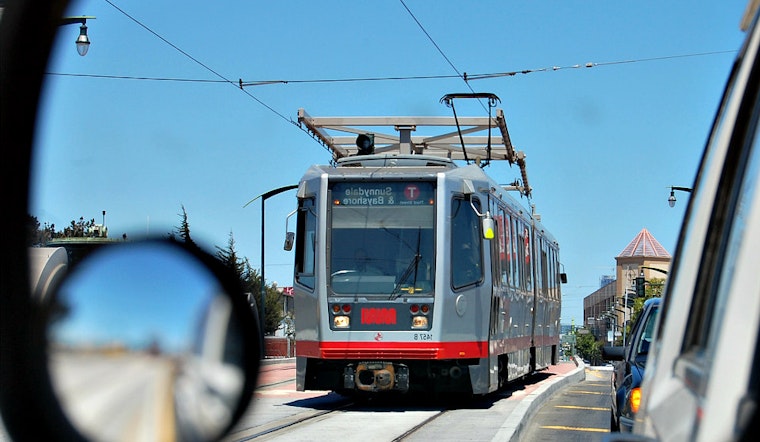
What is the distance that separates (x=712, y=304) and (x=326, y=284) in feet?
44.0

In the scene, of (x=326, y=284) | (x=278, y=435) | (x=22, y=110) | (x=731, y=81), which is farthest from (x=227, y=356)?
(x=326, y=284)

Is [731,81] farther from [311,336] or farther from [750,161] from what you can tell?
[311,336]

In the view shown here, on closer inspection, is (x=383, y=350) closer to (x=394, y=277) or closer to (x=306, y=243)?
(x=394, y=277)

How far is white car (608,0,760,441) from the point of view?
1559mm

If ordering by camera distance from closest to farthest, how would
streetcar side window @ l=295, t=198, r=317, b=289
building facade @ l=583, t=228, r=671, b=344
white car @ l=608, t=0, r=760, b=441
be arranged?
white car @ l=608, t=0, r=760, b=441, streetcar side window @ l=295, t=198, r=317, b=289, building facade @ l=583, t=228, r=671, b=344

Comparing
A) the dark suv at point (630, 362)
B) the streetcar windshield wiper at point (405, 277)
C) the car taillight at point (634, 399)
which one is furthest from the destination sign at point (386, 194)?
the car taillight at point (634, 399)

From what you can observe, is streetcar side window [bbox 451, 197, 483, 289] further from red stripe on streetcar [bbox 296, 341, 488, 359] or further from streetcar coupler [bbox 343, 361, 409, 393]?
streetcar coupler [bbox 343, 361, 409, 393]

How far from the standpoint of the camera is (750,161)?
2.18m

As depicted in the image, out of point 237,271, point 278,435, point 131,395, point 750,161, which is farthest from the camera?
point 278,435

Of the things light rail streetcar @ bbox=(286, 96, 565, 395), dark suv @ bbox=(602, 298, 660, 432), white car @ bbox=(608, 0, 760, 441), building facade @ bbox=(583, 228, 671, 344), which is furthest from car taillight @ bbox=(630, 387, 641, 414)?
building facade @ bbox=(583, 228, 671, 344)

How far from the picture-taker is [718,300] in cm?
213

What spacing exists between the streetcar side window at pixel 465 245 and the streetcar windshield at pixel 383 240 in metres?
0.39

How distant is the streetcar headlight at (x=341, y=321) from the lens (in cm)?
1552

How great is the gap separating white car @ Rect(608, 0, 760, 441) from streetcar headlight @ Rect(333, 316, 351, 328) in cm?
1239
